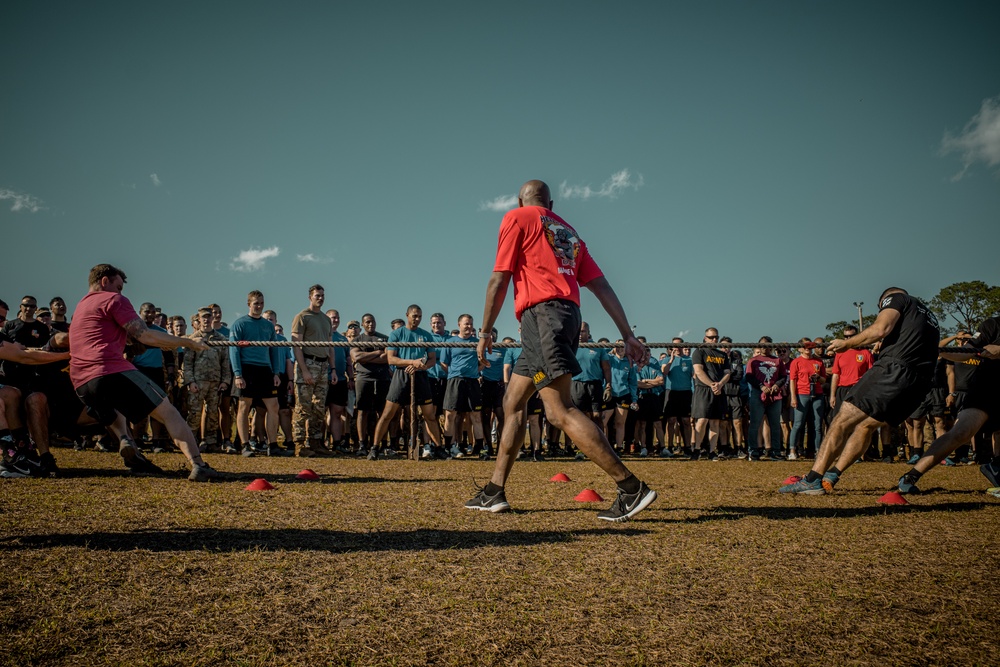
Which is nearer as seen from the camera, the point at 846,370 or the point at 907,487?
the point at 907,487

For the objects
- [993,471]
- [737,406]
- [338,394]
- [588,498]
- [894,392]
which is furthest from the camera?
[737,406]

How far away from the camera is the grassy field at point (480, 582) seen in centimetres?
215

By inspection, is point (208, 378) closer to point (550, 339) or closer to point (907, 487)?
point (550, 339)

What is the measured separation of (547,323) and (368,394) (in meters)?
7.83

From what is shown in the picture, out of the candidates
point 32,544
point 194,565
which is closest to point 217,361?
point 32,544

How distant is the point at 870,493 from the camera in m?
6.31

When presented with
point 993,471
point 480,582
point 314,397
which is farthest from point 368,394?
point 993,471

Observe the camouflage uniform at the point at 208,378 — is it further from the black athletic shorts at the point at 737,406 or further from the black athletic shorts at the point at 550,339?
the black athletic shorts at the point at 737,406

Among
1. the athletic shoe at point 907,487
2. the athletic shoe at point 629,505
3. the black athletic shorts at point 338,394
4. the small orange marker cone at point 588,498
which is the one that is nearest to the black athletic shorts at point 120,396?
A: the small orange marker cone at point 588,498

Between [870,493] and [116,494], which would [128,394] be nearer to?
[116,494]

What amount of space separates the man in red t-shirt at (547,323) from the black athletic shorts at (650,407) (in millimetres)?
9980

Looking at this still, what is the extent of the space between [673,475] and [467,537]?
5150mm

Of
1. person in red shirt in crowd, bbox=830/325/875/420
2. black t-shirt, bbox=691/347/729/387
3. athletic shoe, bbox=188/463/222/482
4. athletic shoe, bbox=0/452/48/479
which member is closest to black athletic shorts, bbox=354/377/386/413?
athletic shoe, bbox=188/463/222/482

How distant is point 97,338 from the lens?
5.86 m
